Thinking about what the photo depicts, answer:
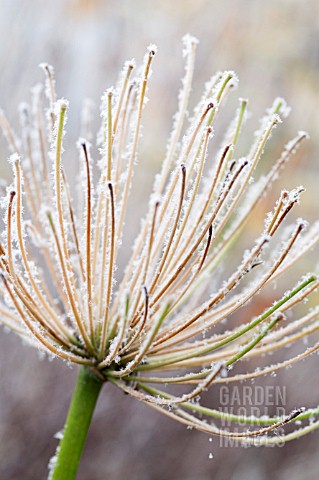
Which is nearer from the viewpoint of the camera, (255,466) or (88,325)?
(88,325)

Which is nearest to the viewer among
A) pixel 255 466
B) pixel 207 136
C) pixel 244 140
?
pixel 207 136

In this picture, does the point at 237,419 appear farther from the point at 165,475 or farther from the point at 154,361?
the point at 165,475

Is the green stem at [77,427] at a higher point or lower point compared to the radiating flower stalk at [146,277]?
lower

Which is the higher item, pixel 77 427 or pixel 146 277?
pixel 146 277

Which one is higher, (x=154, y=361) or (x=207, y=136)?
(x=207, y=136)

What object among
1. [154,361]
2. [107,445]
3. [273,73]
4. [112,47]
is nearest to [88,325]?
[154,361]

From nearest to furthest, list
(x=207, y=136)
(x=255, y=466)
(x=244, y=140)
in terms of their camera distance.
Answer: (x=207, y=136) → (x=255, y=466) → (x=244, y=140)

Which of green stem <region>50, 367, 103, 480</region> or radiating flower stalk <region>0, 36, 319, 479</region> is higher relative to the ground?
radiating flower stalk <region>0, 36, 319, 479</region>

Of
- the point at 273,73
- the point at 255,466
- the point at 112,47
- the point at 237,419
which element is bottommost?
the point at 237,419
